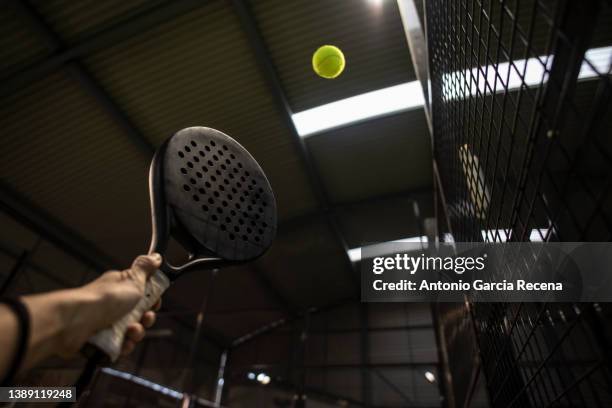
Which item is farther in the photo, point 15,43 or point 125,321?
point 15,43

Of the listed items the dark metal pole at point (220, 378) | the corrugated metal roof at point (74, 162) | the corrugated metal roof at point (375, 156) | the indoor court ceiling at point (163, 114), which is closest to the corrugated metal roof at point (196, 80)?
the indoor court ceiling at point (163, 114)

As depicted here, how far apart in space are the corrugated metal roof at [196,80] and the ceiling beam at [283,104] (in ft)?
0.38

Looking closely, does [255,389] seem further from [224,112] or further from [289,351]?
[224,112]

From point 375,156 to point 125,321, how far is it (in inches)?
231

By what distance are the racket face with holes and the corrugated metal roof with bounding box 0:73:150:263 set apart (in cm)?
440

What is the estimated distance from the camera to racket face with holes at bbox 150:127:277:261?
474mm

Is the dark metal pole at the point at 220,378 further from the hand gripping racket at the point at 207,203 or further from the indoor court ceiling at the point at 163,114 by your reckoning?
the hand gripping racket at the point at 207,203

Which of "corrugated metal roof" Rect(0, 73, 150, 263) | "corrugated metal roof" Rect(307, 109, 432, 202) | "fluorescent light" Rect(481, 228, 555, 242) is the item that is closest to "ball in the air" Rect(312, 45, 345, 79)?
"corrugated metal roof" Rect(307, 109, 432, 202)

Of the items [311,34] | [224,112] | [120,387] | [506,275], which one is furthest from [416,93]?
[120,387]

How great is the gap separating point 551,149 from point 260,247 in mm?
379

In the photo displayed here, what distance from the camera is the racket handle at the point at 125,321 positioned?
32 cm

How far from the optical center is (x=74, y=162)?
4770mm

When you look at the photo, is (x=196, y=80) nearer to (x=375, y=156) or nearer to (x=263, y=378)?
(x=375, y=156)

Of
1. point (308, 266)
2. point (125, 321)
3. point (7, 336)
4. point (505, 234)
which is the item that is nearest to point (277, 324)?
point (308, 266)
